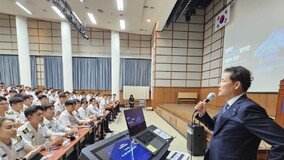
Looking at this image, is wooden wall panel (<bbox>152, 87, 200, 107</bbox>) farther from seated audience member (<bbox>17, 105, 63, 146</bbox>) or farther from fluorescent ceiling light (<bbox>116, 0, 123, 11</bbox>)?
seated audience member (<bbox>17, 105, 63, 146</bbox>)

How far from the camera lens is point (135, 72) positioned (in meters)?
11.0

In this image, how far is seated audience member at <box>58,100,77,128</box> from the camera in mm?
3463

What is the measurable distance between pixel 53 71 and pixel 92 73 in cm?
242

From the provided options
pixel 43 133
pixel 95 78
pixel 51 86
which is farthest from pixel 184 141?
pixel 51 86

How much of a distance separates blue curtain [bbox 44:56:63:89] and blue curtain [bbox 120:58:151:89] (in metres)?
3.94

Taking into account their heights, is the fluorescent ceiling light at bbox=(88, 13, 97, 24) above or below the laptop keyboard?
above

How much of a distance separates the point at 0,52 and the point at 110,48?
6628mm

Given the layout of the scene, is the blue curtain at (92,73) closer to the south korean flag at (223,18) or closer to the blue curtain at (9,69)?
the blue curtain at (9,69)

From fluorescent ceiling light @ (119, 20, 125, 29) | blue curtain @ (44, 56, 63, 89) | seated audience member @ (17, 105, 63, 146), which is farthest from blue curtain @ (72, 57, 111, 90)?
seated audience member @ (17, 105, 63, 146)

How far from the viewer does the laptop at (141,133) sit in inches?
42.8

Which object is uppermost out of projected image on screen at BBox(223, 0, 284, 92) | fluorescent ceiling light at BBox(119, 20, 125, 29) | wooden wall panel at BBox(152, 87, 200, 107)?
fluorescent ceiling light at BBox(119, 20, 125, 29)

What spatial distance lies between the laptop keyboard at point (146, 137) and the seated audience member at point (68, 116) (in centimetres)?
277

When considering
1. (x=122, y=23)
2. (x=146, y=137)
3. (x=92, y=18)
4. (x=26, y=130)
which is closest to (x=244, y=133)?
(x=146, y=137)

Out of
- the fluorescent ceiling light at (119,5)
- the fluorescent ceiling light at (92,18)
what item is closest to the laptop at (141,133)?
the fluorescent ceiling light at (119,5)
